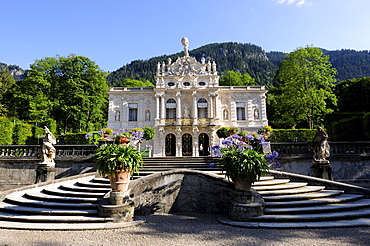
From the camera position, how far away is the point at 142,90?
1101 inches

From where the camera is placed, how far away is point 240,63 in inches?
4582

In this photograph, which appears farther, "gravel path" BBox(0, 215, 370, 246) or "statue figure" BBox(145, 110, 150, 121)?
"statue figure" BBox(145, 110, 150, 121)

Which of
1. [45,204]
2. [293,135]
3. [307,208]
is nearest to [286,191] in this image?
[307,208]

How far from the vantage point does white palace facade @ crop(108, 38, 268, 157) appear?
26.2m

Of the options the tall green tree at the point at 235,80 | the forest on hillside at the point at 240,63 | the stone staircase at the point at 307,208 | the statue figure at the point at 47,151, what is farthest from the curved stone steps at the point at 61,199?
the forest on hillside at the point at 240,63

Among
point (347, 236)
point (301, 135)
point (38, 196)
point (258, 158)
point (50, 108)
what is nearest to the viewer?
point (347, 236)

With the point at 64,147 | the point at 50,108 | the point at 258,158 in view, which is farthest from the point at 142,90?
the point at 258,158

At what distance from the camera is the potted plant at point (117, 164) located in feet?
19.1

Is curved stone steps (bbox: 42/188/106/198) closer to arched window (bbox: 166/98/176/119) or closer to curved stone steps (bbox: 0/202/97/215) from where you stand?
curved stone steps (bbox: 0/202/97/215)

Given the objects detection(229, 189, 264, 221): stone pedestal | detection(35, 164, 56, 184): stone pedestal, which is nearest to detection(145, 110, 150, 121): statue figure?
detection(35, 164, 56, 184): stone pedestal

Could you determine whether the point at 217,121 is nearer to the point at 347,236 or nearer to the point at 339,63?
the point at 347,236

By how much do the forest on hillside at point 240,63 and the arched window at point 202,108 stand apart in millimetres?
72561

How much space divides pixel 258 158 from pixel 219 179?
1.84 m

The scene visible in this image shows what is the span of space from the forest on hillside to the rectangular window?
70465mm
